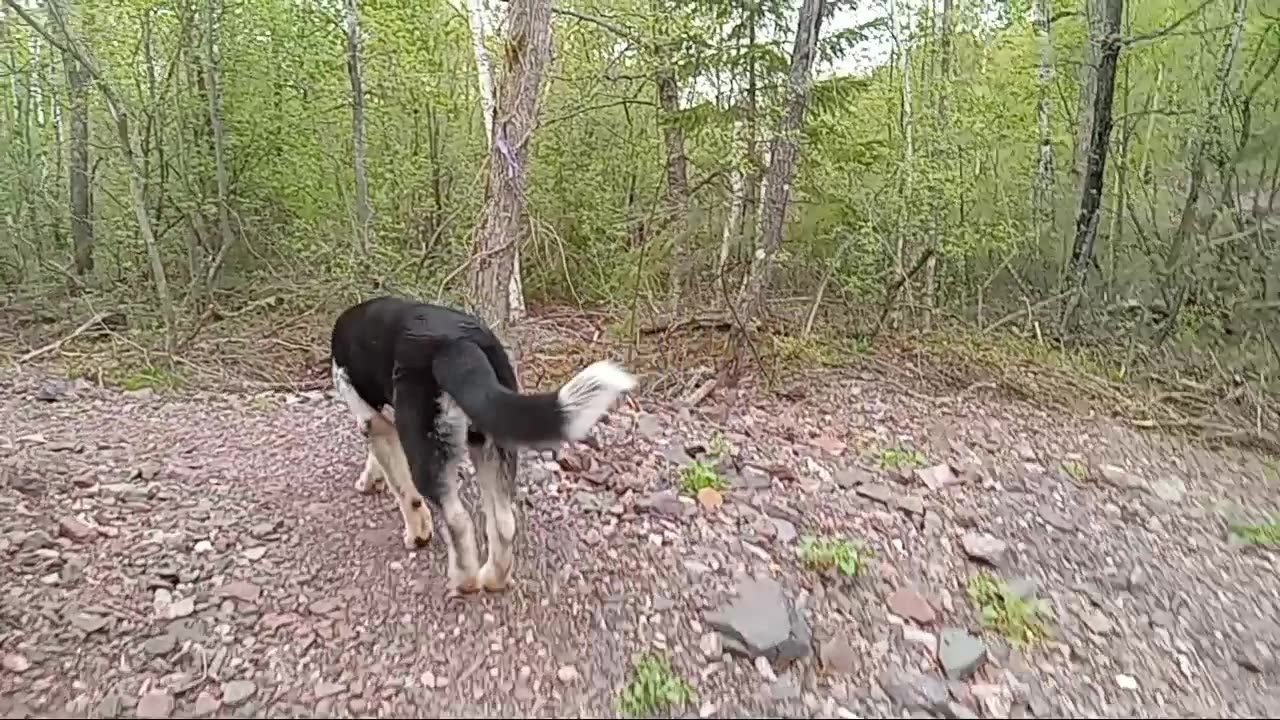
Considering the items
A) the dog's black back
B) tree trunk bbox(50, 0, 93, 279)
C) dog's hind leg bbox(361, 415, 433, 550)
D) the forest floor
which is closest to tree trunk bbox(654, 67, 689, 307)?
the forest floor

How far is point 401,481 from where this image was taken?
11.5 ft

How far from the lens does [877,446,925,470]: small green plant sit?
4.61 m

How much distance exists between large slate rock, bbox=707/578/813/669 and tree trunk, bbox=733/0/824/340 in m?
2.68

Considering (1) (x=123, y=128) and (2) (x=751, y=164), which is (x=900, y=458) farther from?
(1) (x=123, y=128)

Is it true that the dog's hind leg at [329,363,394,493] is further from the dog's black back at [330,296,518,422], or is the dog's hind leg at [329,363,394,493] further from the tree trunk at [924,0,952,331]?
the tree trunk at [924,0,952,331]

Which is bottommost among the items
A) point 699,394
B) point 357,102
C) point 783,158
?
point 699,394

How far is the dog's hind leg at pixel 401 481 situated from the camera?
3465 millimetres

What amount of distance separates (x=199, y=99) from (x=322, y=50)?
120cm

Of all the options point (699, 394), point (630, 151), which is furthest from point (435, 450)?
point (630, 151)

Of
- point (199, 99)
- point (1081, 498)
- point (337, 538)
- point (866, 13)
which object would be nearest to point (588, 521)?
point (337, 538)

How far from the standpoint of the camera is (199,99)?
313 inches

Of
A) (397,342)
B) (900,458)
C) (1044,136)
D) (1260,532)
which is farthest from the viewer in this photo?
(1044,136)

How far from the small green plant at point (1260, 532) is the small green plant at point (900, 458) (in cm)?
155

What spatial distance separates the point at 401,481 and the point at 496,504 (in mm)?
617
